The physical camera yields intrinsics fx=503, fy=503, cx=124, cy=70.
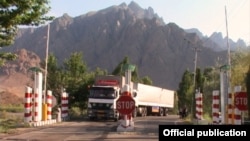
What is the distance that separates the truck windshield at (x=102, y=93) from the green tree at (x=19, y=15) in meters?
18.0

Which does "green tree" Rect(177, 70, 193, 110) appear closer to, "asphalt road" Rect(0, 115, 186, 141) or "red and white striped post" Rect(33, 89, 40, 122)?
"red and white striped post" Rect(33, 89, 40, 122)

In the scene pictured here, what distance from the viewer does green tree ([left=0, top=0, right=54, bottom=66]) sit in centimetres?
1986

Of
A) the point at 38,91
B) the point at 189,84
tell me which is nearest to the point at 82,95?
the point at 38,91

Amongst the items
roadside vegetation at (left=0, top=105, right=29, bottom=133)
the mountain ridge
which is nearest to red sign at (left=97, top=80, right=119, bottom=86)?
roadside vegetation at (left=0, top=105, right=29, bottom=133)

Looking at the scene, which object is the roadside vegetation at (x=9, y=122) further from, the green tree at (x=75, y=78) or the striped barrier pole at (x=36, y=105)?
the green tree at (x=75, y=78)

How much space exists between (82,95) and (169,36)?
116m

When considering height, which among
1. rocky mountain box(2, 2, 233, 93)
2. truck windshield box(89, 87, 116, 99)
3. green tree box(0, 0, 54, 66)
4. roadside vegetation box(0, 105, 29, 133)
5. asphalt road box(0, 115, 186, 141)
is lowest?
asphalt road box(0, 115, 186, 141)

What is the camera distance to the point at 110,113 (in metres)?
39.7

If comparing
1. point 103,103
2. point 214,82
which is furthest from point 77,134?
point 214,82

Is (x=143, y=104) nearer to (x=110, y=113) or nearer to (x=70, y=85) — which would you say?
(x=70, y=85)

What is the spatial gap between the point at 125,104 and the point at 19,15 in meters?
6.36

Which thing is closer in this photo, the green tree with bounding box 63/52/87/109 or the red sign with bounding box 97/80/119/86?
the red sign with bounding box 97/80/119/86

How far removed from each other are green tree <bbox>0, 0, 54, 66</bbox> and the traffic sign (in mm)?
4858

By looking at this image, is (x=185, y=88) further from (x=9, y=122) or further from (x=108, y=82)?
(x=9, y=122)
